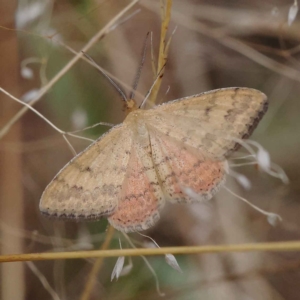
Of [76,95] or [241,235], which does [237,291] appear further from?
[76,95]

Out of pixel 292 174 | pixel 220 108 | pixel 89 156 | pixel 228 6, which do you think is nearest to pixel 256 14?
pixel 228 6

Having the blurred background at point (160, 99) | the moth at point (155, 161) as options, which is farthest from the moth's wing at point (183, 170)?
the blurred background at point (160, 99)

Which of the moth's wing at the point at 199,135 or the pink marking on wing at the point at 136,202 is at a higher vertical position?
the moth's wing at the point at 199,135

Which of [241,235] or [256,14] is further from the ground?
[256,14]

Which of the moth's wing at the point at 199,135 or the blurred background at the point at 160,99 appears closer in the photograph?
the moth's wing at the point at 199,135

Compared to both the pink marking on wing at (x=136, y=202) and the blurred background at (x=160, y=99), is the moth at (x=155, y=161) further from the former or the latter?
the blurred background at (x=160, y=99)

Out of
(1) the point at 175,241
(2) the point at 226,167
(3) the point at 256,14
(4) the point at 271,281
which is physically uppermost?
(3) the point at 256,14
